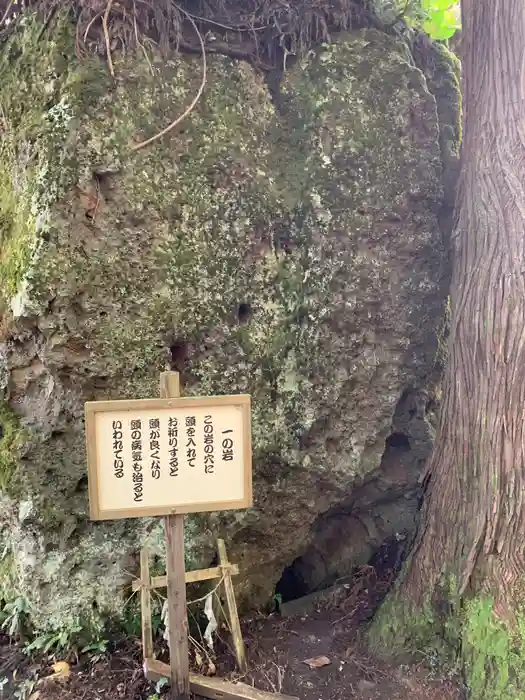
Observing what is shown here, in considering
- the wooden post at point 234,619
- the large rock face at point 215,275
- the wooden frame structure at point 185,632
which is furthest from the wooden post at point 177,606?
the large rock face at point 215,275

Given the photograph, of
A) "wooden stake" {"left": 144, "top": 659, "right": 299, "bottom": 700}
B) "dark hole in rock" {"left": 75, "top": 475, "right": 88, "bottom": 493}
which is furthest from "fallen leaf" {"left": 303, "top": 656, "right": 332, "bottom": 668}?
"dark hole in rock" {"left": 75, "top": 475, "right": 88, "bottom": 493}

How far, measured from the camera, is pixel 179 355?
2936 mm

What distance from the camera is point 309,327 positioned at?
3.06 metres

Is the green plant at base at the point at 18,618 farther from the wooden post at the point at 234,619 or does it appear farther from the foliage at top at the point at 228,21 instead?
Result: the foliage at top at the point at 228,21

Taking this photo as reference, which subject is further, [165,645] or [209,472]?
[165,645]

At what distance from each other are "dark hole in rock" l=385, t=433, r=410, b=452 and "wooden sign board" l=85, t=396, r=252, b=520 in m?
1.48

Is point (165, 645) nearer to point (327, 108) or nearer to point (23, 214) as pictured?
point (23, 214)

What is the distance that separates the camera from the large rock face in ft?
8.93

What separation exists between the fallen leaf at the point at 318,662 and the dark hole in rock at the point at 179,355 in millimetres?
1582

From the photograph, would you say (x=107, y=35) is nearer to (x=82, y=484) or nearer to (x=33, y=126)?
(x=33, y=126)

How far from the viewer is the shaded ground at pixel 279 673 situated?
103 inches

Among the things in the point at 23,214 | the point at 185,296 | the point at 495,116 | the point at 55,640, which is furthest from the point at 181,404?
the point at 495,116

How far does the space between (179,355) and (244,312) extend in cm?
40

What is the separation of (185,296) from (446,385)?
1.42m
